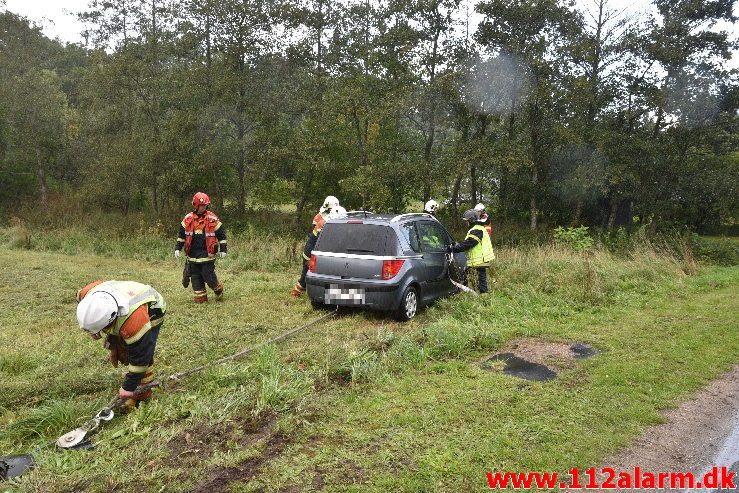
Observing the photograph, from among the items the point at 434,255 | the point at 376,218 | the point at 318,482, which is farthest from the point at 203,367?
the point at 434,255

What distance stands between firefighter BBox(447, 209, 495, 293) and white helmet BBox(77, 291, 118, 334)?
5685 millimetres

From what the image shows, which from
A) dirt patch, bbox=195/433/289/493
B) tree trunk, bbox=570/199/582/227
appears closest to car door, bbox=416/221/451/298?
dirt patch, bbox=195/433/289/493

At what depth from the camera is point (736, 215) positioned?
2308cm

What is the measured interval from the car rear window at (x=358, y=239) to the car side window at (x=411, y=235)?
31 centimetres

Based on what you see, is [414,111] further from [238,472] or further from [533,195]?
[238,472]

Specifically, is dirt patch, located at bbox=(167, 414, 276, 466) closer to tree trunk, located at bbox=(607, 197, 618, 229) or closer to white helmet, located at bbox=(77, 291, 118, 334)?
white helmet, located at bbox=(77, 291, 118, 334)

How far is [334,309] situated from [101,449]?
A: 15.2 ft

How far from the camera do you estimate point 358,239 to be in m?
7.47

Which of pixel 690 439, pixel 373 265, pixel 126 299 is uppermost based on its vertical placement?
pixel 126 299

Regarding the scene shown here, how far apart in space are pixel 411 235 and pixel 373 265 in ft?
3.07

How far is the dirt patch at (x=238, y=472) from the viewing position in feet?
10.3

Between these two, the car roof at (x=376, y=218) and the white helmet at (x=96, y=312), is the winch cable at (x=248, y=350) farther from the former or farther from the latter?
the car roof at (x=376, y=218)

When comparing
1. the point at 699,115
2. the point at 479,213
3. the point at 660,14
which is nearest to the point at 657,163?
the point at 699,115

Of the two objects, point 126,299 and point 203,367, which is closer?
point 126,299
